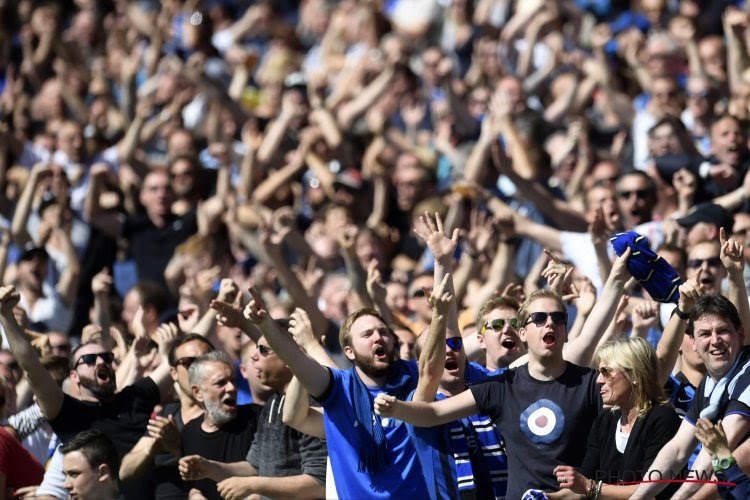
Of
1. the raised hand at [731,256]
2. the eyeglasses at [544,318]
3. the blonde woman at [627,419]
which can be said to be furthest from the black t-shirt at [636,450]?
the raised hand at [731,256]

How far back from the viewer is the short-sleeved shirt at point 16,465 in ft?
26.6

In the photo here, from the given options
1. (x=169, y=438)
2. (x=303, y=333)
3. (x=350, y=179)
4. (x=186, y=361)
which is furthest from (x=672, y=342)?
(x=350, y=179)

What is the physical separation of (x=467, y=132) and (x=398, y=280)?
8.53 feet

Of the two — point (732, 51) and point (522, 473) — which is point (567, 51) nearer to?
point (732, 51)

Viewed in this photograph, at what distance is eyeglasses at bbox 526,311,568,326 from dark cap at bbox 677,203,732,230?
2306mm

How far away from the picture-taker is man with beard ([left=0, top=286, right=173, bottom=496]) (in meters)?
8.14

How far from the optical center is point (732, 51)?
11.8m

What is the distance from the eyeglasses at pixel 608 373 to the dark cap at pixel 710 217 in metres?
2.58

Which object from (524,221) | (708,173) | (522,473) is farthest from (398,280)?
(522,473)

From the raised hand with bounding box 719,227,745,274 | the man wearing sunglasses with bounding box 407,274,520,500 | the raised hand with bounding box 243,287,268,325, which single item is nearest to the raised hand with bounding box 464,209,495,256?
the man wearing sunglasses with bounding box 407,274,520,500

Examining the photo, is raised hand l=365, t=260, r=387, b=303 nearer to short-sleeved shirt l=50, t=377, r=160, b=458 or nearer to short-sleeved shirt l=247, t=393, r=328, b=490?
short-sleeved shirt l=247, t=393, r=328, b=490

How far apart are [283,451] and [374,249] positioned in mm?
3185

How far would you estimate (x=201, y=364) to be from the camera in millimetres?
8133

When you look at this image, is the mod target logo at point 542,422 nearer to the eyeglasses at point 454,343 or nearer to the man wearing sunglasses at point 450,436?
the man wearing sunglasses at point 450,436
